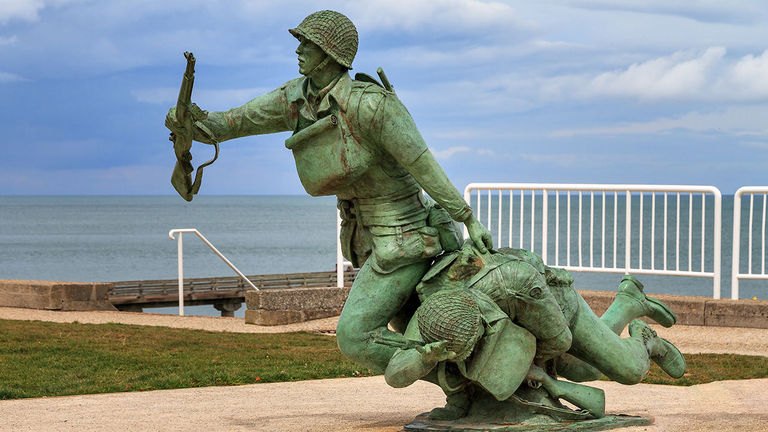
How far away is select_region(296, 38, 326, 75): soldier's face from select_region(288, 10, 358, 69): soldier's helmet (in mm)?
49

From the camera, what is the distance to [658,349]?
21.5 ft

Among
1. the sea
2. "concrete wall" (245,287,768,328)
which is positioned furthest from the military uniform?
the sea

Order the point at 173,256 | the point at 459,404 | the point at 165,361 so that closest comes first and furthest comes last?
1. the point at 459,404
2. the point at 165,361
3. the point at 173,256

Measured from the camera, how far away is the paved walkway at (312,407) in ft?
21.1

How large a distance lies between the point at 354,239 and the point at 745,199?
23.4 ft

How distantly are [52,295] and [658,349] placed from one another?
380 inches

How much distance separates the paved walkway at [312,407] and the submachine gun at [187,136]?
59.1 inches

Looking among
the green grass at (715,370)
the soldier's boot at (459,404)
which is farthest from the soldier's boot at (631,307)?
the green grass at (715,370)

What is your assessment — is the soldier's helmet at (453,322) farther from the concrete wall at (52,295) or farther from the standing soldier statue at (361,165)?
the concrete wall at (52,295)

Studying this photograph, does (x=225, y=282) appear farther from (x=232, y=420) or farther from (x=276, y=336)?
(x=232, y=420)

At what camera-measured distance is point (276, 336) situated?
11.5 meters

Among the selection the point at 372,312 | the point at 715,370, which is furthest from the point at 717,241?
the point at 372,312

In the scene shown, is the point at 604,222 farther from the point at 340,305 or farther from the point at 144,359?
the point at 144,359

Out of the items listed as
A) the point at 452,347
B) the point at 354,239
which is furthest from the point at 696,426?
the point at 354,239
